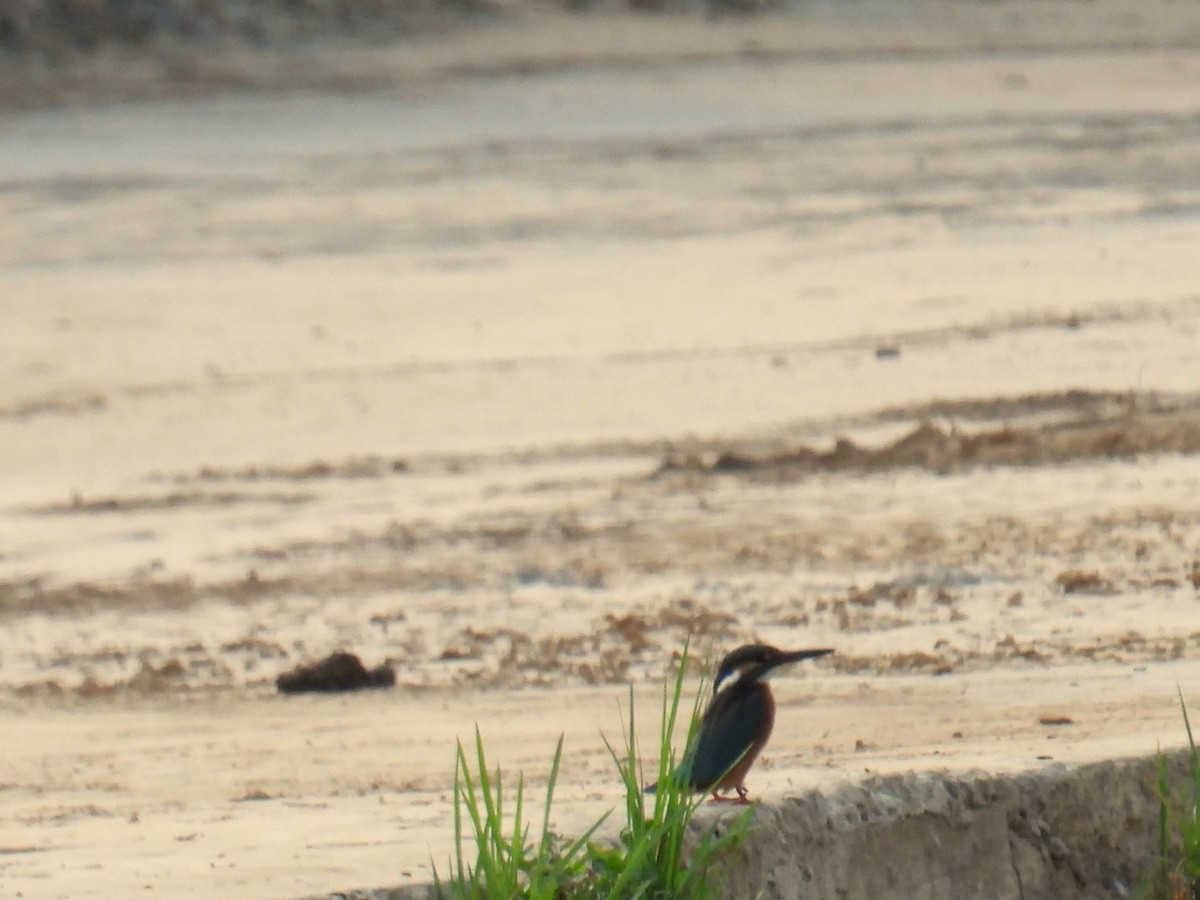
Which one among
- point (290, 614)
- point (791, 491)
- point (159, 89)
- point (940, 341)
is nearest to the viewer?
point (290, 614)

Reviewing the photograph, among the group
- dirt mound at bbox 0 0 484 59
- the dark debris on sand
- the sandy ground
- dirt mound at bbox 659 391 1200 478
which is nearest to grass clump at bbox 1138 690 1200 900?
the sandy ground

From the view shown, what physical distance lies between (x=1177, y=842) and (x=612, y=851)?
4.03 feet

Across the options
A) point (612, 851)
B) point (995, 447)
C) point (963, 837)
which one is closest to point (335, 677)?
point (963, 837)

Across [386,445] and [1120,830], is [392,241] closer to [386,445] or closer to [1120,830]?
[386,445]

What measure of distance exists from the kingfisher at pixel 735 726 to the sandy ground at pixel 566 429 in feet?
0.78

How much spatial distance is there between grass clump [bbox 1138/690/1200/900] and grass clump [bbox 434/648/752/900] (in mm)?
865

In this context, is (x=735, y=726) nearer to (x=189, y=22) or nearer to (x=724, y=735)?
(x=724, y=735)

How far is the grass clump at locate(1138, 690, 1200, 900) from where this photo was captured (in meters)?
4.51

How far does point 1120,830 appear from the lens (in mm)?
4688

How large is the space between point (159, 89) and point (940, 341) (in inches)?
390

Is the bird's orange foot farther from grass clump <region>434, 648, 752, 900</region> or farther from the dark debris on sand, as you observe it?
the dark debris on sand

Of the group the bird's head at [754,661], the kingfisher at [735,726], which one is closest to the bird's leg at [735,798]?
the kingfisher at [735,726]

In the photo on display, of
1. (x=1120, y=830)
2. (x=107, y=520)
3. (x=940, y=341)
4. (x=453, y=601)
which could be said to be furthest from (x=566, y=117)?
(x=1120, y=830)

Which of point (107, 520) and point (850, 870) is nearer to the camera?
point (850, 870)
